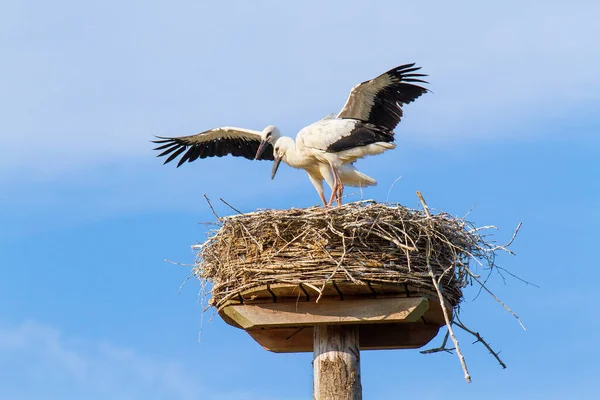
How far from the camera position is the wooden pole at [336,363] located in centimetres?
620

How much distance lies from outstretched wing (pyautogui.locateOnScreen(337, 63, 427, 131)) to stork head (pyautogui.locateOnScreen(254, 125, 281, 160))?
705 millimetres

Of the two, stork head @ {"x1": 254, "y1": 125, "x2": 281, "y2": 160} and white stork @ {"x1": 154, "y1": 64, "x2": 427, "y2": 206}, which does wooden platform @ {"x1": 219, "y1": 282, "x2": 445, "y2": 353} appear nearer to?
white stork @ {"x1": 154, "y1": 64, "x2": 427, "y2": 206}

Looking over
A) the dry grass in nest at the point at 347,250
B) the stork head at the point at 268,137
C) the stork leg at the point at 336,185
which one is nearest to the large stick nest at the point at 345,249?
the dry grass in nest at the point at 347,250

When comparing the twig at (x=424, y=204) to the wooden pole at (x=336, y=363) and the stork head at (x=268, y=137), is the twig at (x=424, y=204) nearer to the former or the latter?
the wooden pole at (x=336, y=363)

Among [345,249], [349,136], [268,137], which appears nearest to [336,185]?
[349,136]

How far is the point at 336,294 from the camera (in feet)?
20.7

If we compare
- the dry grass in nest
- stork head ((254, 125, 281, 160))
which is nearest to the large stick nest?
the dry grass in nest

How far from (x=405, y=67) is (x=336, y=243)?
2.94 m

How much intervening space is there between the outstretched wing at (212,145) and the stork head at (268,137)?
278 mm

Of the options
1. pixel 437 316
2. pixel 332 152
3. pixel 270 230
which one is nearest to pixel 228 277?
pixel 270 230

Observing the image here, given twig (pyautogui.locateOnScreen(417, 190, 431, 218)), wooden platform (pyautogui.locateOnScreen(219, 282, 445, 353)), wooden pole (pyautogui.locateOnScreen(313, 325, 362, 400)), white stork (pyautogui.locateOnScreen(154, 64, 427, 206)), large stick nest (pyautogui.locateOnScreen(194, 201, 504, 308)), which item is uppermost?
white stork (pyautogui.locateOnScreen(154, 64, 427, 206))

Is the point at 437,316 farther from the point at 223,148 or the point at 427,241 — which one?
the point at 223,148

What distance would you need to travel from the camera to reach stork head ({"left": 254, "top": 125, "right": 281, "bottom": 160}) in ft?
30.6

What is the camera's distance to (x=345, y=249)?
6.26 meters
